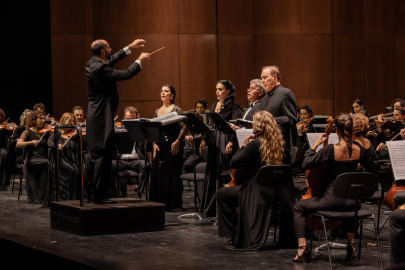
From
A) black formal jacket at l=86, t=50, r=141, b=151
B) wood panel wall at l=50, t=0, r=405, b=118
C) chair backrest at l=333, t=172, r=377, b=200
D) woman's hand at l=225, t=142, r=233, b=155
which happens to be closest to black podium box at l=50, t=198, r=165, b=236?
black formal jacket at l=86, t=50, r=141, b=151

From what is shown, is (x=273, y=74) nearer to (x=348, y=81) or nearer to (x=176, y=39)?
(x=176, y=39)

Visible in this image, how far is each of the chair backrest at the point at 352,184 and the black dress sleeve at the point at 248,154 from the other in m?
0.80

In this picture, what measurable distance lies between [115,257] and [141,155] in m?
3.34

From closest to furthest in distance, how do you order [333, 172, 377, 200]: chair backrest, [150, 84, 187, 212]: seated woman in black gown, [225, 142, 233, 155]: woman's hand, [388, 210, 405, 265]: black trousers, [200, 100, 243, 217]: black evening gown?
[388, 210, 405, 265]: black trousers < [333, 172, 377, 200]: chair backrest < [225, 142, 233, 155]: woman's hand < [200, 100, 243, 217]: black evening gown < [150, 84, 187, 212]: seated woman in black gown

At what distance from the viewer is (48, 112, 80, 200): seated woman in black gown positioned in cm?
686

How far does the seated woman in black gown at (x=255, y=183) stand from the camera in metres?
4.34

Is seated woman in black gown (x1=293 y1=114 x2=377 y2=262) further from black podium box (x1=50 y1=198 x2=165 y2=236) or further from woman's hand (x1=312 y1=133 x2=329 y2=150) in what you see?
black podium box (x1=50 y1=198 x2=165 y2=236)

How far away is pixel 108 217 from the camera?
5.05 m

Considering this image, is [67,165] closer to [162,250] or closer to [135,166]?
[135,166]

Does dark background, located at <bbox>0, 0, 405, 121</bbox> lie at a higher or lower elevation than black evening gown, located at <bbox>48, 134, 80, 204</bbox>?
higher

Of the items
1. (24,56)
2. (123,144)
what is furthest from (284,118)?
(24,56)

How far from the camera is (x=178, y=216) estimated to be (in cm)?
614

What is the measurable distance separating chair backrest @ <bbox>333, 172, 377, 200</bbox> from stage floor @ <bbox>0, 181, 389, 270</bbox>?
52 cm

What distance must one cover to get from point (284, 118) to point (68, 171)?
125 inches
